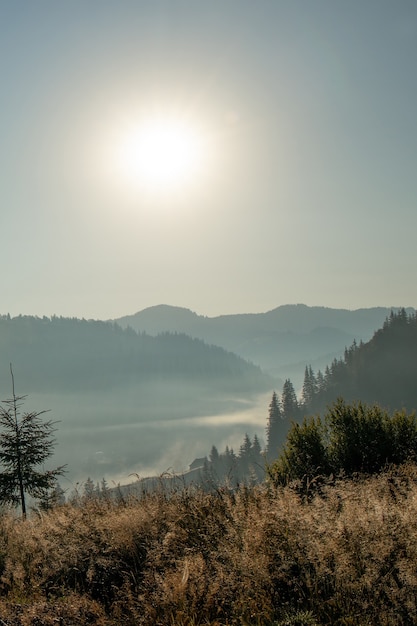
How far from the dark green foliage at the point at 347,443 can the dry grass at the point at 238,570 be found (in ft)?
25.1

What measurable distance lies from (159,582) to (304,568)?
1467 mm

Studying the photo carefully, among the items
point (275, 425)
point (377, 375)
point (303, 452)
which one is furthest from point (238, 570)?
point (377, 375)

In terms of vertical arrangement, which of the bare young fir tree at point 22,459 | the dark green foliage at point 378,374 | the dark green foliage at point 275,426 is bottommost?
the dark green foliage at point 275,426

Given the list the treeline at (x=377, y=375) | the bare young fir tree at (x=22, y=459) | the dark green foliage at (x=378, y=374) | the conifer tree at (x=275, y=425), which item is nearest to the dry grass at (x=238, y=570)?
the bare young fir tree at (x=22, y=459)

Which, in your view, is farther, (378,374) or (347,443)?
(378,374)

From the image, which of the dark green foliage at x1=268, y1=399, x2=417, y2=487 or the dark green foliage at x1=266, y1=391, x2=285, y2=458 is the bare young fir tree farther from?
the dark green foliage at x1=266, y1=391, x2=285, y2=458

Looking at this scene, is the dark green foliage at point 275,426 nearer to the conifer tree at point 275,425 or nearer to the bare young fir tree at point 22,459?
the conifer tree at point 275,425

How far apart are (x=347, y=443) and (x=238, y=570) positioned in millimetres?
10885

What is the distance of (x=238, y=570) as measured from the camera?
4.62 m

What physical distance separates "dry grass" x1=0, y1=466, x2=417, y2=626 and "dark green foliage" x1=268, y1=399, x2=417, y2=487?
7.66m

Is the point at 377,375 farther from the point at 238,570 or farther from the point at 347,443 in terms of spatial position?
the point at 238,570

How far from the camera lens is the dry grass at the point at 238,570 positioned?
4.00m

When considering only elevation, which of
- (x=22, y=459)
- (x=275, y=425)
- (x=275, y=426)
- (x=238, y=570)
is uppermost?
(x=238, y=570)

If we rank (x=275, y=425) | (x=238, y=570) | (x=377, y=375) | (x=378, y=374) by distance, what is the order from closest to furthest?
(x=238, y=570) < (x=275, y=425) < (x=377, y=375) < (x=378, y=374)
